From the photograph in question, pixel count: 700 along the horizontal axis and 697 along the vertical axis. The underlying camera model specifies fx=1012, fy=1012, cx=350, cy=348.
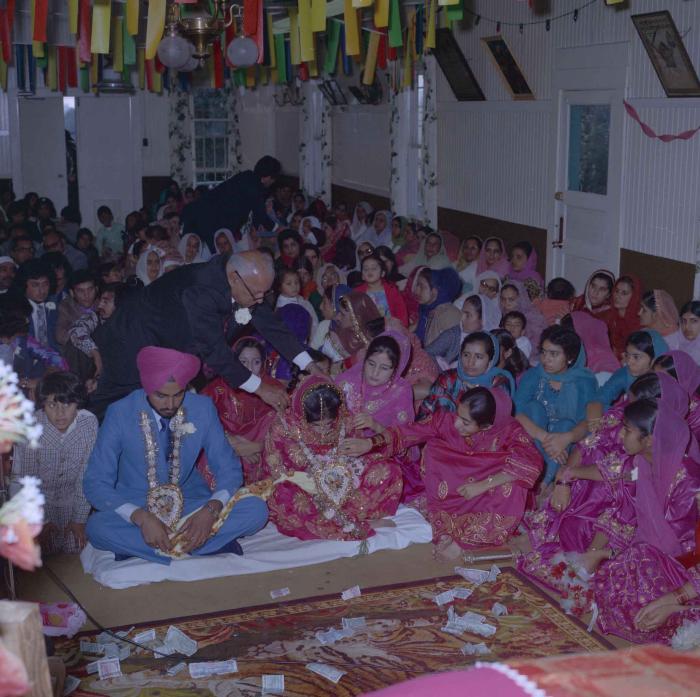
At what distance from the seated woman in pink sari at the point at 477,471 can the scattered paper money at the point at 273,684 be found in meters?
1.22

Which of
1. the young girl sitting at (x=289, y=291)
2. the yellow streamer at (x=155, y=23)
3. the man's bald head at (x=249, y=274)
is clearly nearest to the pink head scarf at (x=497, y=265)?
the young girl sitting at (x=289, y=291)

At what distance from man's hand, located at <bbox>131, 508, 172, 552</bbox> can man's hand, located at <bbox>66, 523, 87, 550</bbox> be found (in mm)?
465

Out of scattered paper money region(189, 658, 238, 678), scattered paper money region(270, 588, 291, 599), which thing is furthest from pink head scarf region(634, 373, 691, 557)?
scattered paper money region(189, 658, 238, 678)

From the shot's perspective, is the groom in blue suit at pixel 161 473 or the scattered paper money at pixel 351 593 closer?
the scattered paper money at pixel 351 593

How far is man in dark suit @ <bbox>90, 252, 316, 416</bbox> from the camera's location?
4477 mm

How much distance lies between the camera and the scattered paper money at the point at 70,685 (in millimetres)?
3235

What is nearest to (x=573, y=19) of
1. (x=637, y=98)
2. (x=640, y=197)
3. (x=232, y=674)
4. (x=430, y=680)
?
(x=637, y=98)

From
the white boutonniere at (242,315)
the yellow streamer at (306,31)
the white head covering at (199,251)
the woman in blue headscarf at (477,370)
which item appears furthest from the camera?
the white head covering at (199,251)

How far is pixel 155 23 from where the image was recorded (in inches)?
232

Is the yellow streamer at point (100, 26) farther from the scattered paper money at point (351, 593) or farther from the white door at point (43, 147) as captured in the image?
the white door at point (43, 147)

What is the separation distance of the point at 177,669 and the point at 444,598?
1079 mm

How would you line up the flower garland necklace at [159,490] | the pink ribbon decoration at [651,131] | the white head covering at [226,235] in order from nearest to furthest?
the flower garland necklace at [159,490], the pink ribbon decoration at [651,131], the white head covering at [226,235]

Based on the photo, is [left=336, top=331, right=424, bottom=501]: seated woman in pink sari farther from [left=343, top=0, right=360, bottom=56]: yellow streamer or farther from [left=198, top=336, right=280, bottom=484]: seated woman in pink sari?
[left=343, top=0, right=360, bottom=56]: yellow streamer

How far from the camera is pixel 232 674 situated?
3336 mm
